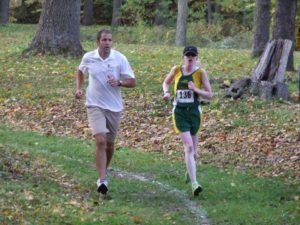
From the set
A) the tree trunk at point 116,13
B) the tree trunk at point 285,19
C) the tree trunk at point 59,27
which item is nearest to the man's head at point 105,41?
the tree trunk at point 285,19

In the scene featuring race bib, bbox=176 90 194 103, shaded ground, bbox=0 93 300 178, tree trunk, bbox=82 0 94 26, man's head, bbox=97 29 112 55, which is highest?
man's head, bbox=97 29 112 55

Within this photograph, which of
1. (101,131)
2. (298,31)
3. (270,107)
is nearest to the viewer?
(101,131)

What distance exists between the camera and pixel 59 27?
2364 cm

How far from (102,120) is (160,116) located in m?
6.61

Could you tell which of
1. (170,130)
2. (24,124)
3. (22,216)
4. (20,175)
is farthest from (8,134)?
(22,216)

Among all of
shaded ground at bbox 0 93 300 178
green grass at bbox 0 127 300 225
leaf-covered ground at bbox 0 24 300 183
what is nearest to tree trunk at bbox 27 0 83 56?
leaf-covered ground at bbox 0 24 300 183

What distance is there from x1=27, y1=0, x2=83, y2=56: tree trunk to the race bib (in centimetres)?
1332

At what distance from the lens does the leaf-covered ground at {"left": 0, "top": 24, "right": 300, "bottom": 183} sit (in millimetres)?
13977

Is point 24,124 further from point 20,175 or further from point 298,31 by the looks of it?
point 298,31

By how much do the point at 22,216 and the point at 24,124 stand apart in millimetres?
8609

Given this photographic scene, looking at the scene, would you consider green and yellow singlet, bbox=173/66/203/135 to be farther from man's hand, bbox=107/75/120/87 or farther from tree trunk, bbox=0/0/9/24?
tree trunk, bbox=0/0/9/24

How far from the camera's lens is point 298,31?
37250mm

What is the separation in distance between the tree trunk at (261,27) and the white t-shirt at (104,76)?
1487cm

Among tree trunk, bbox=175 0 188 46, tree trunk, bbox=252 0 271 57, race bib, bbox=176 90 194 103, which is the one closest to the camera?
race bib, bbox=176 90 194 103
